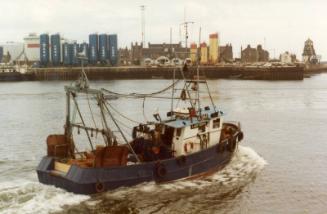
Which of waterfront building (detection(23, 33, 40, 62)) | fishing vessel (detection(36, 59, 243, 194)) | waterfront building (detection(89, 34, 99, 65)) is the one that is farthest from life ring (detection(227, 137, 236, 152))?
waterfront building (detection(23, 33, 40, 62))

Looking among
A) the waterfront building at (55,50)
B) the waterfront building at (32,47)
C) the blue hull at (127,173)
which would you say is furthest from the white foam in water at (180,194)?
the waterfront building at (32,47)

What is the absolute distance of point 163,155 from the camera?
18609mm

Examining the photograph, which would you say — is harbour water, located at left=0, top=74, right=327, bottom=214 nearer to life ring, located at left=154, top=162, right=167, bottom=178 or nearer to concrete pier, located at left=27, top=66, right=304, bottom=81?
life ring, located at left=154, top=162, right=167, bottom=178

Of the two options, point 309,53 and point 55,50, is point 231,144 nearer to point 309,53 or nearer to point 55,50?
point 55,50

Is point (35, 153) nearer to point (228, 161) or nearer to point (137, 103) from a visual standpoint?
point (228, 161)

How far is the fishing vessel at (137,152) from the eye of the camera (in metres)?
16.5

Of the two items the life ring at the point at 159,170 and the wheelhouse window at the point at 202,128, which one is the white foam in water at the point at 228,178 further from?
the wheelhouse window at the point at 202,128

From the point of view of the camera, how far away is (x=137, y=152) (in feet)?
62.3

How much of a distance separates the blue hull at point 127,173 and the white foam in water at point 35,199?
26cm

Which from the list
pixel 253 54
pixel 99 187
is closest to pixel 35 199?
pixel 99 187

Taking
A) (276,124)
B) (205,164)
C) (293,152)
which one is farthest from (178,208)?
(276,124)

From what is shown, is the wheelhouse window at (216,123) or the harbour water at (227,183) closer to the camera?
the harbour water at (227,183)

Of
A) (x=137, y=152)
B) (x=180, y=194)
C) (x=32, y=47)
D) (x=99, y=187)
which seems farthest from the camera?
(x=32, y=47)

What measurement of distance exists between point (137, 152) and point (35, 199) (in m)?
4.43
